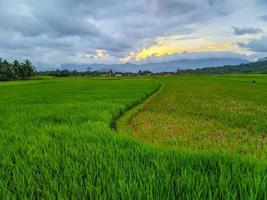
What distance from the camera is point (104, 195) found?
7.89 feet

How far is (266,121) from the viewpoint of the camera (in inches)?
368

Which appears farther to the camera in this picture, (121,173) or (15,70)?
(15,70)

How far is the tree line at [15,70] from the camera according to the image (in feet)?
244

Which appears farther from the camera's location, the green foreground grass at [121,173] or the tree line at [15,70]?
the tree line at [15,70]

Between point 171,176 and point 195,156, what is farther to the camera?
point 195,156

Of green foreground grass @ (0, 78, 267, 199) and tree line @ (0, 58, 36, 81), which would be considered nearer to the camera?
green foreground grass @ (0, 78, 267, 199)

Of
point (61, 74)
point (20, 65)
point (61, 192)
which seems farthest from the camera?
point (61, 74)

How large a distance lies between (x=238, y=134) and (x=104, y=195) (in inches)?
235

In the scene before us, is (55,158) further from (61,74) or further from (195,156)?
(61,74)

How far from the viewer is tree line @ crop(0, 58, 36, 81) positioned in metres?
74.2

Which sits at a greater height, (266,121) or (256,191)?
(256,191)

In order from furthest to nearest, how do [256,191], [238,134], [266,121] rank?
[266,121], [238,134], [256,191]

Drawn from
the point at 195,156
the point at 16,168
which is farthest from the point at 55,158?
the point at 195,156

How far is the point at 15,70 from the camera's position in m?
81.9
